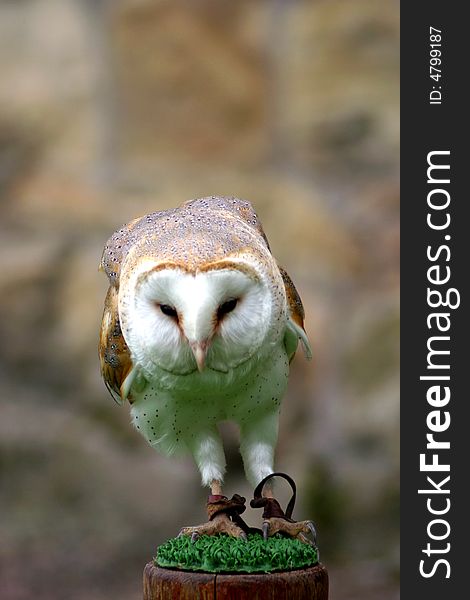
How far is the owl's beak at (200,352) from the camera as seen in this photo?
1.65 metres

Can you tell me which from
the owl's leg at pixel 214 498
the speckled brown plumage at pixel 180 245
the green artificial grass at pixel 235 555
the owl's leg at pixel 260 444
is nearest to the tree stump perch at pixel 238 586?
the green artificial grass at pixel 235 555

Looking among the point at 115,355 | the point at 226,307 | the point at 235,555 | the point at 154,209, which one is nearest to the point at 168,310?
the point at 226,307

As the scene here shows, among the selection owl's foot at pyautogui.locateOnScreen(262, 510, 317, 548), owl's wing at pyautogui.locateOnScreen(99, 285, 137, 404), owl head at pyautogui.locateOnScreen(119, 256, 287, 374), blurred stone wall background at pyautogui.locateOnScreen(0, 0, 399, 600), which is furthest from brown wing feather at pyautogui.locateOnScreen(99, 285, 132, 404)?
blurred stone wall background at pyautogui.locateOnScreen(0, 0, 399, 600)

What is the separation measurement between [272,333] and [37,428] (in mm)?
1816

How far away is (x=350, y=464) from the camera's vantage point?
11.0 feet

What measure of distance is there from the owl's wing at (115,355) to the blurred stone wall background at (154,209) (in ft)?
4.41

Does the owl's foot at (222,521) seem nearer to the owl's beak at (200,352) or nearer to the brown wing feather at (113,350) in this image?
the brown wing feather at (113,350)

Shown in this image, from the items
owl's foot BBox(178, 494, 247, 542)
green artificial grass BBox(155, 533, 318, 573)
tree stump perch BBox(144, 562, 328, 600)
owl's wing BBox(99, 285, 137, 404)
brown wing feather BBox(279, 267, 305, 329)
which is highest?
brown wing feather BBox(279, 267, 305, 329)

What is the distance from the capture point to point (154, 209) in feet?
11.6

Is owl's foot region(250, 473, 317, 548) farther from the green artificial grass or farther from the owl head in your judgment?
the owl head

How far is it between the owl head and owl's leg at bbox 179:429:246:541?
254 mm

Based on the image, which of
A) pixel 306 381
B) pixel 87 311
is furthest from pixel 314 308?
pixel 87 311

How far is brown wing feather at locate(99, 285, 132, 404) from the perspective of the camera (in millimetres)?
1985

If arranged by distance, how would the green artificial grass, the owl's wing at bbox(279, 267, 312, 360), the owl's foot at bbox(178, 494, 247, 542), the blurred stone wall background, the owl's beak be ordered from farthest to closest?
the blurred stone wall background < the owl's wing at bbox(279, 267, 312, 360) < the owl's foot at bbox(178, 494, 247, 542) < the green artificial grass < the owl's beak
